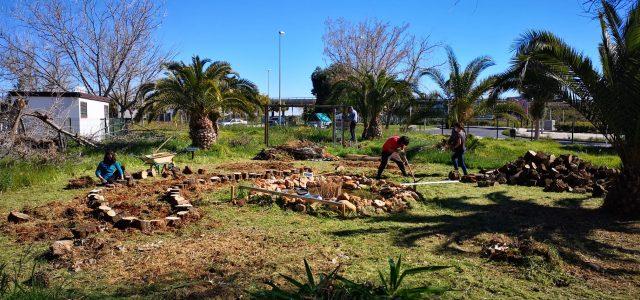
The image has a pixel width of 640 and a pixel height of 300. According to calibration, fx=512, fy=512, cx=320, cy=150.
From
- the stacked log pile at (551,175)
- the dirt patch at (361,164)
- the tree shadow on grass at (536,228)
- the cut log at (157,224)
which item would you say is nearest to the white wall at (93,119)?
the dirt patch at (361,164)

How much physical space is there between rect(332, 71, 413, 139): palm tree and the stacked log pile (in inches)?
447

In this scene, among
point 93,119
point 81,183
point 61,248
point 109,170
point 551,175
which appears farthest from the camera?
point 93,119

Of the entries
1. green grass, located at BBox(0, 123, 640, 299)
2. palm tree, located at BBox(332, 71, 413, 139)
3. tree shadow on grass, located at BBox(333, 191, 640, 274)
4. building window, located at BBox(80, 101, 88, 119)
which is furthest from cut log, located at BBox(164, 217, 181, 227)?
palm tree, located at BBox(332, 71, 413, 139)

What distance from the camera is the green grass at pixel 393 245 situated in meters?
4.90

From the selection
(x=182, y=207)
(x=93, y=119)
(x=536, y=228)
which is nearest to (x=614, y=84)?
(x=536, y=228)

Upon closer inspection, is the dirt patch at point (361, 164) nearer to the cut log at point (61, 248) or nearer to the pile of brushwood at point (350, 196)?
the pile of brushwood at point (350, 196)

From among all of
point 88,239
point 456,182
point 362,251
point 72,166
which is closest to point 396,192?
point 456,182

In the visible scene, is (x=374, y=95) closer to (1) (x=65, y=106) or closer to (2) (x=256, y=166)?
(2) (x=256, y=166)

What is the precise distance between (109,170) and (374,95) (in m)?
15.8

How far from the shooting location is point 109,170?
1094cm

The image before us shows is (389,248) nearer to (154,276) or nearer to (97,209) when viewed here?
(154,276)

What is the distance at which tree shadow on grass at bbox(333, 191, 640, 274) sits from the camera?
6.27m

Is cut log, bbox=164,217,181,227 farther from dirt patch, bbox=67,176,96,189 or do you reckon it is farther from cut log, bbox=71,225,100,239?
dirt patch, bbox=67,176,96,189

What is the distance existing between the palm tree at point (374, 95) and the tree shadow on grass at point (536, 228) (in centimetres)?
1507
